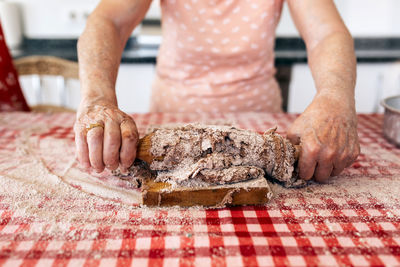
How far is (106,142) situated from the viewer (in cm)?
73

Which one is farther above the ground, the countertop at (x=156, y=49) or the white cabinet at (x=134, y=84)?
the countertop at (x=156, y=49)

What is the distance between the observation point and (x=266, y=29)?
1.42m

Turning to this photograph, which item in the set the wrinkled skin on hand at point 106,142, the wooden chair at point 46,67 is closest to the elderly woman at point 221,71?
the wrinkled skin on hand at point 106,142

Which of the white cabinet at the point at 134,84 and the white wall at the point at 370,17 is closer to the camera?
the white cabinet at the point at 134,84

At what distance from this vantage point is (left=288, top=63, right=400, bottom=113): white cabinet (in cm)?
251

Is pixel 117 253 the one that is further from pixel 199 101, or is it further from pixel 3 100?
pixel 3 100

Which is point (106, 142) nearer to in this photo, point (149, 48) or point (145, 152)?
point (145, 152)

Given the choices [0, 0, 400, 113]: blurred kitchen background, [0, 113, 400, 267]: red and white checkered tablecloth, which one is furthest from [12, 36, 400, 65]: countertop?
[0, 113, 400, 267]: red and white checkered tablecloth

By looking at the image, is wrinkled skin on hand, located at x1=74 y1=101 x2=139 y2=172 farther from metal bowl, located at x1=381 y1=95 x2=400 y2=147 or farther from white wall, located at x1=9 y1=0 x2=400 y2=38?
white wall, located at x1=9 y1=0 x2=400 y2=38

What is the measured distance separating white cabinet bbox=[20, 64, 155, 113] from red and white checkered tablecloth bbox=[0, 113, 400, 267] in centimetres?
163

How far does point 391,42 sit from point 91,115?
2.95 metres

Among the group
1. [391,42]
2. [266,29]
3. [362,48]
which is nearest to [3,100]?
[266,29]

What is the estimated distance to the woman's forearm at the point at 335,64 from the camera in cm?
94

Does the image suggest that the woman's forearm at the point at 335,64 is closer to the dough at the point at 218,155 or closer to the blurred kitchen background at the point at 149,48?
the dough at the point at 218,155
